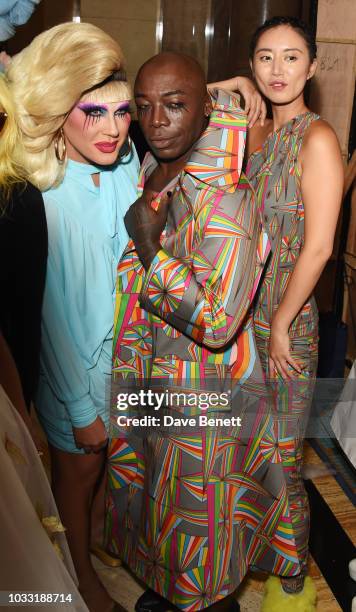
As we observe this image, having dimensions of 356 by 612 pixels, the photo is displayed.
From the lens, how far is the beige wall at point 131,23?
4.12 m

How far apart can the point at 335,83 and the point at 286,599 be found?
8.05 ft

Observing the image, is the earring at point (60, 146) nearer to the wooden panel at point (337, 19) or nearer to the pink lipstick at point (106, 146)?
the pink lipstick at point (106, 146)

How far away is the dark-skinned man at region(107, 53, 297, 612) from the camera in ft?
4.43

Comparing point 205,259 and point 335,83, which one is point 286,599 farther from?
point 335,83

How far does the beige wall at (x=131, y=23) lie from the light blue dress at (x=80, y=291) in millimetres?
2957

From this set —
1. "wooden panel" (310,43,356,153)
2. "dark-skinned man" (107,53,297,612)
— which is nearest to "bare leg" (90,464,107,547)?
"dark-skinned man" (107,53,297,612)

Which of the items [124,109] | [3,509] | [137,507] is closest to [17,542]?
[3,509]

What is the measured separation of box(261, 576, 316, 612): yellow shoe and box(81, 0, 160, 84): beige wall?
10.7ft

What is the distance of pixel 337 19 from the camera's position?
319 centimetres

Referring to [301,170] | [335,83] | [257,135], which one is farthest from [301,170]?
[335,83]

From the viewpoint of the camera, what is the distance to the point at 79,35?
1.31 meters

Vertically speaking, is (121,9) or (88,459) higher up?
(121,9)

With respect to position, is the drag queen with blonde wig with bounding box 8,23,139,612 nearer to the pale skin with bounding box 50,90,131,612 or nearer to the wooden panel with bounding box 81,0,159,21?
the pale skin with bounding box 50,90,131,612

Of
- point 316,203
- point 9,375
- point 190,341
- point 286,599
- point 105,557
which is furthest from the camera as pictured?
point 105,557
